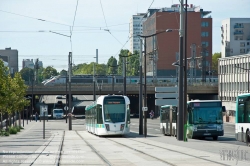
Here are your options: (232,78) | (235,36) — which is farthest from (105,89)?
(235,36)

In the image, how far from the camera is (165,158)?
22234 millimetres

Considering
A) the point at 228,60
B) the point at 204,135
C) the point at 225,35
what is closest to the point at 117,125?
the point at 204,135

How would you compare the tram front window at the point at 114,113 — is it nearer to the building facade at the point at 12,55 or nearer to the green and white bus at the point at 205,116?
the green and white bus at the point at 205,116

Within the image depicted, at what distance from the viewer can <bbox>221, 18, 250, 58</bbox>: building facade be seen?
521 feet

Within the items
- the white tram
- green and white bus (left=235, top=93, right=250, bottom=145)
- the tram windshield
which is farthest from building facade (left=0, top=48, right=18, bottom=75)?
green and white bus (left=235, top=93, right=250, bottom=145)

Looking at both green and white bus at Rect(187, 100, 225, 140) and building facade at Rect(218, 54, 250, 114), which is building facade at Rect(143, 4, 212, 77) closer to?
building facade at Rect(218, 54, 250, 114)

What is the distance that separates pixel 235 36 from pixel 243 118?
129843 millimetres

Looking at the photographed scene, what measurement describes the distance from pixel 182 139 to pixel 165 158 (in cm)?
1537

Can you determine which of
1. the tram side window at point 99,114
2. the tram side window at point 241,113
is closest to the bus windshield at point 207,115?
the tram side window at point 99,114

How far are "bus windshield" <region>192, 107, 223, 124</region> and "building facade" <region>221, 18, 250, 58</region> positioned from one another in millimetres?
115996

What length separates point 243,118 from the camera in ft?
104

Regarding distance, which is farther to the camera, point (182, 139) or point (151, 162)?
point (182, 139)

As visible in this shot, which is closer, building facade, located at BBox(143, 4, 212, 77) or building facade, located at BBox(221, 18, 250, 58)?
building facade, located at BBox(143, 4, 212, 77)

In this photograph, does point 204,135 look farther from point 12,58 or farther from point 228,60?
point 12,58
